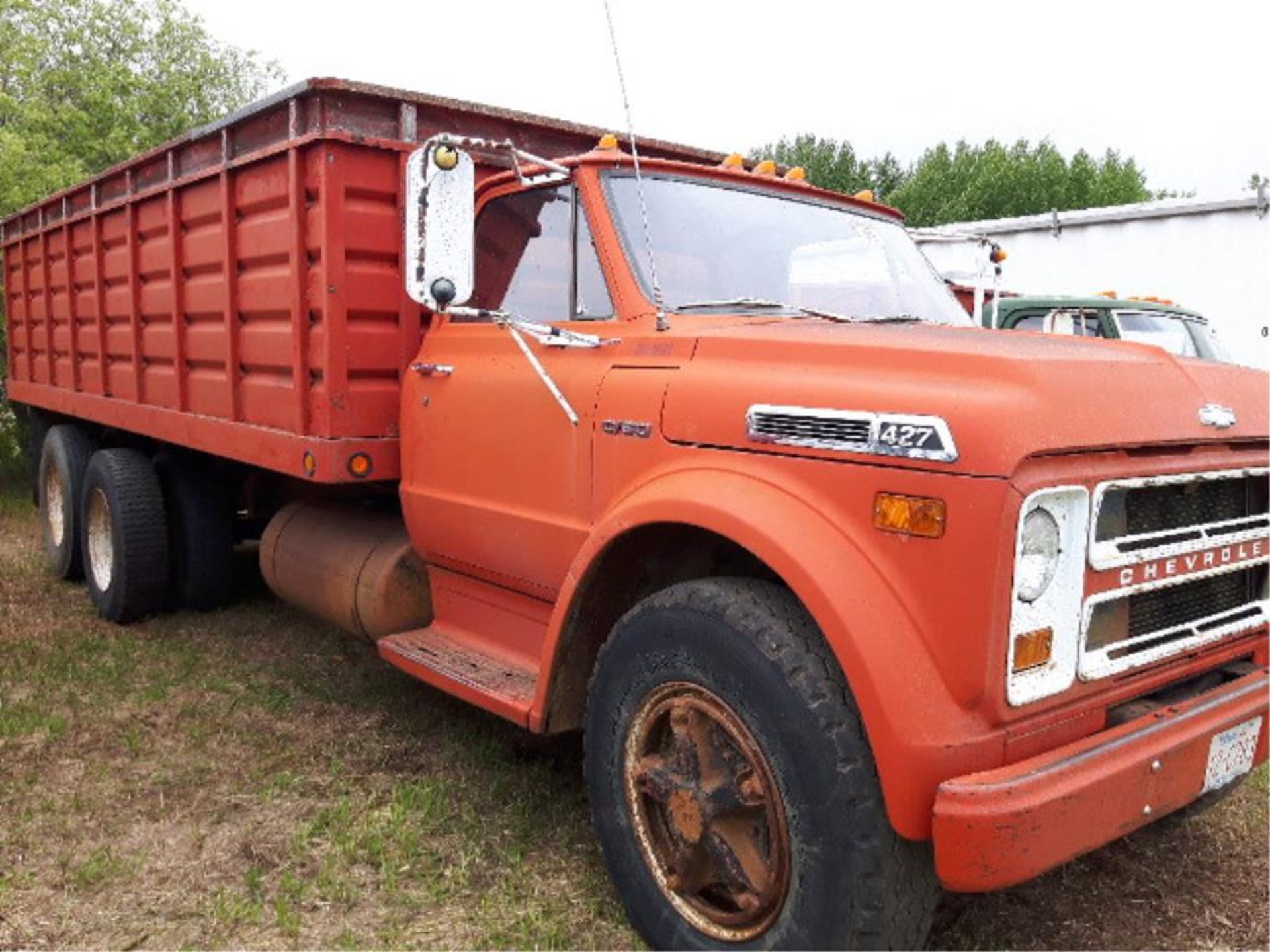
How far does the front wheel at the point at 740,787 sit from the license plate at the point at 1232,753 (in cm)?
77

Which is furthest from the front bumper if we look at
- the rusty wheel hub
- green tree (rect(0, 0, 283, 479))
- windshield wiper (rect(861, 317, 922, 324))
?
green tree (rect(0, 0, 283, 479))

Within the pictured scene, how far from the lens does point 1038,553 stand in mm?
2217

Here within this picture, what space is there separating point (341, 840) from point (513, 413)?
59.5 inches

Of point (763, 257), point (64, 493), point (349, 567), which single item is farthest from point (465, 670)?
point (64, 493)

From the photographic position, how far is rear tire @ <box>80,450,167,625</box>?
570 centimetres

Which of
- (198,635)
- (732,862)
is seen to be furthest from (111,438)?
(732,862)

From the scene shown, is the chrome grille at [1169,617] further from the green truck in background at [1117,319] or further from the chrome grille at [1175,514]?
the green truck in background at [1117,319]

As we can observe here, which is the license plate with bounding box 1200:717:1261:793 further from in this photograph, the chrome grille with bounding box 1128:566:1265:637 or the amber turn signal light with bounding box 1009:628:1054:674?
the amber turn signal light with bounding box 1009:628:1054:674

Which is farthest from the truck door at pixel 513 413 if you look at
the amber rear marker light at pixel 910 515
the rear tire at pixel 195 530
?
the rear tire at pixel 195 530

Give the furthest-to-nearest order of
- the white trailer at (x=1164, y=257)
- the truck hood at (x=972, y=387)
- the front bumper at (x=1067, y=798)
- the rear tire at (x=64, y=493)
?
1. the white trailer at (x=1164, y=257)
2. the rear tire at (x=64, y=493)
3. the truck hood at (x=972, y=387)
4. the front bumper at (x=1067, y=798)

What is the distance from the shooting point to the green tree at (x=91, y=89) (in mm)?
12258

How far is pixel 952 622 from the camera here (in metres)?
2.16

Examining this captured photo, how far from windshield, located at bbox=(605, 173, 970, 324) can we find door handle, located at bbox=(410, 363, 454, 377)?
896mm

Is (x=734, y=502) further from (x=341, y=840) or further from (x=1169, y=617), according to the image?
→ (x=341, y=840)
